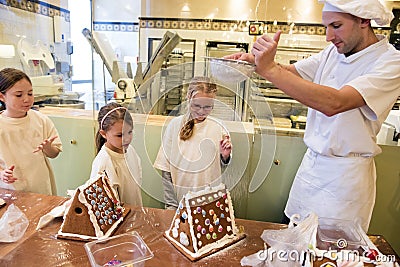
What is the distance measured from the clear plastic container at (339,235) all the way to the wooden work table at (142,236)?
0.07 meters

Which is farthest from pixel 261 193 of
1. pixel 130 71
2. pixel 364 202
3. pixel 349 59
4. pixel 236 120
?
pixel 130 71

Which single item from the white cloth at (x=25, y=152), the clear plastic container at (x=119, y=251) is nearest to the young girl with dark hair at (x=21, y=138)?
the white cloth at (x=25, y=152)

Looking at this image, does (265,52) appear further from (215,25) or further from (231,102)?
(215,25)

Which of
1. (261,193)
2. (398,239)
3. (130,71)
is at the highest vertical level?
(130,71)

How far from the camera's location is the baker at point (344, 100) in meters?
0.93

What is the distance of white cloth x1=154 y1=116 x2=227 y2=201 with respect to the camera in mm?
1029

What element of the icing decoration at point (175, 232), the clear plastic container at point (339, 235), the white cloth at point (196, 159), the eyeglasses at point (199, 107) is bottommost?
the icing decoration at point (175, 232)

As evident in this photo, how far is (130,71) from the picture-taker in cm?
170

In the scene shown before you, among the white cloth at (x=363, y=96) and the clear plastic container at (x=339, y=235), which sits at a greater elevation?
the white cloth at (x=363, y=96)

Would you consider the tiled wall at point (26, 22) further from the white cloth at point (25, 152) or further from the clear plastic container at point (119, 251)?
the clear plastic container at point (119, 251)

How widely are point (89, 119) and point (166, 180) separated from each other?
106cm

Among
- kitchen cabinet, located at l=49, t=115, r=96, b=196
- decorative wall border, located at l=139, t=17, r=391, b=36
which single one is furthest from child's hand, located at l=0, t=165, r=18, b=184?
decorative wall border, located at l=139, t=17, r=391, b=36

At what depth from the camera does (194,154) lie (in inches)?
41.4

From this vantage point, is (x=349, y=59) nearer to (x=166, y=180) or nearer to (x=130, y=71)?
(x=166, y=180)
